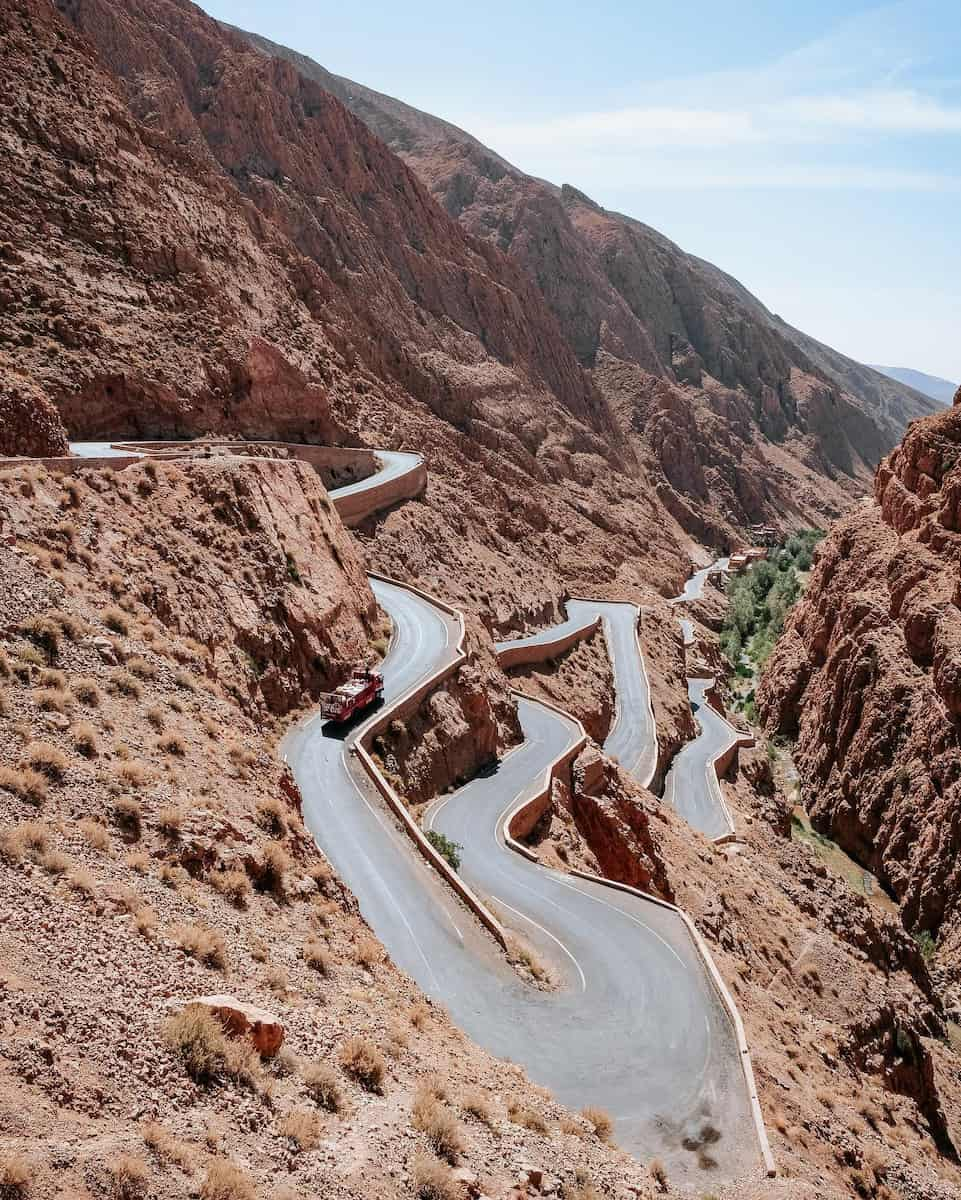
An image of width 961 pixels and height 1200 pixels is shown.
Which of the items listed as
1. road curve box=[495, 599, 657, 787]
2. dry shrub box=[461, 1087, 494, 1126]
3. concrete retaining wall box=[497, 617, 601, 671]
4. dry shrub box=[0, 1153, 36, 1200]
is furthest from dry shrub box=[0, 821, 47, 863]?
road curve box=[495, 599, 657, 787]

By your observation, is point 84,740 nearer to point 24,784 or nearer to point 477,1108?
point 24,784

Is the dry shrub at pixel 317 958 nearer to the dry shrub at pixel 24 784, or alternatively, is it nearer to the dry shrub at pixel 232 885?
the dry shrub at pixel 232 885

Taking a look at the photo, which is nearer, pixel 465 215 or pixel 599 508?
pixel 599 508

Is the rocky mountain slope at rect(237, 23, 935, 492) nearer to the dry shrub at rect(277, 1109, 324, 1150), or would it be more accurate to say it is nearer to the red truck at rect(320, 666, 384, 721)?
the red truck at rect(320, 666, 384, 721)

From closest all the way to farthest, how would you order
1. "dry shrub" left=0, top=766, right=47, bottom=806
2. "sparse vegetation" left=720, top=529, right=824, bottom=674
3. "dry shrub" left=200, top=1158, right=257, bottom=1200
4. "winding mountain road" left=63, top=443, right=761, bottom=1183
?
"dry shrub" left=200, top=1158, right=257, bottom=1200 → "dry shrub" left=0, top=766, right=47, bottom=806 → "winding mountain road" left=63, top=443, right=761, bottom=1183 → "sparse vegetation" left=720, top=529, right=824, bottom=674

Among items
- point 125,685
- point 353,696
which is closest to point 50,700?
point 125,685

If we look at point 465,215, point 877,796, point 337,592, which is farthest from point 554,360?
point 337,592

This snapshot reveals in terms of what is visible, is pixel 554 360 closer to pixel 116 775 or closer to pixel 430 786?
pixel 430 786

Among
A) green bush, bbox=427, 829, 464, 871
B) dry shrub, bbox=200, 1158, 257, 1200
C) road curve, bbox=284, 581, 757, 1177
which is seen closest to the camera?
dry shrub, bbox=200, 1158, 257, 1200
